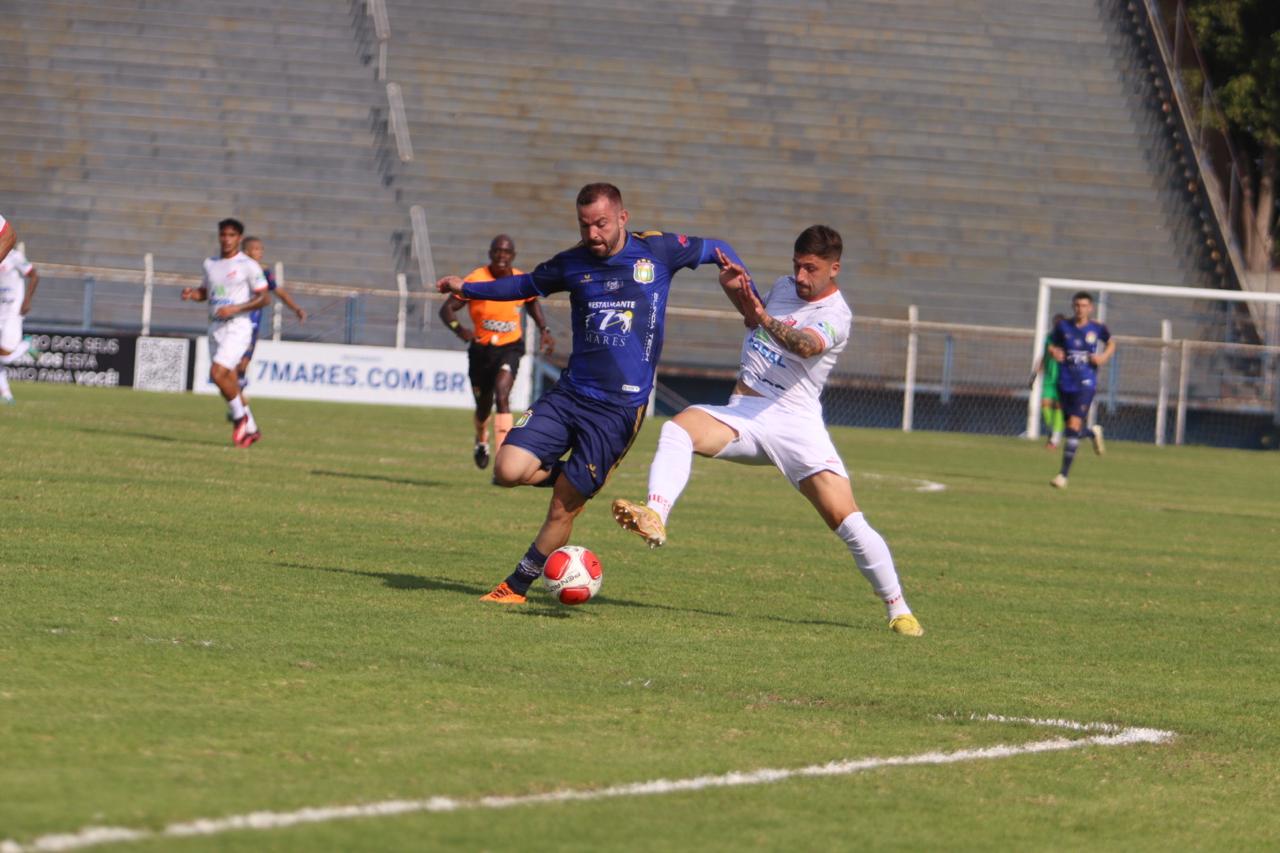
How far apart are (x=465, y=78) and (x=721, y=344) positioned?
327 inches

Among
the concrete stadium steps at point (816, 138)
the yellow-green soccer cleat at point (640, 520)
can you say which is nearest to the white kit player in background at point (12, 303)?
the yellow-green soccer cleat at point (640, 520)

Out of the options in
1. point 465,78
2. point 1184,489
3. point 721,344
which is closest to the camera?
point 1184,489

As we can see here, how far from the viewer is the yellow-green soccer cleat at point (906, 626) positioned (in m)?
8.91

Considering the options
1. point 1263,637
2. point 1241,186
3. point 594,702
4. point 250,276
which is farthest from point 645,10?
point 594,702

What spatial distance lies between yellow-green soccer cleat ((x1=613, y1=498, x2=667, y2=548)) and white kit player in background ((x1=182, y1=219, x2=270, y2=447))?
35.6 feet

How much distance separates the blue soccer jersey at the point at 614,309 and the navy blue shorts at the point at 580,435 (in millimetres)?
68

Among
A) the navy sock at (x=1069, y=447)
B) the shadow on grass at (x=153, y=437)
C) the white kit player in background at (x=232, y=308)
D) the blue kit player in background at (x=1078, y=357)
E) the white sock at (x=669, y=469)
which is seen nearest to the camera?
the white sock at (x=669, y=469)

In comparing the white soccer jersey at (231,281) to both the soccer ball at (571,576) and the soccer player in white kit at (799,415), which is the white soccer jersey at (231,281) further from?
the soccer ball at (571,576)

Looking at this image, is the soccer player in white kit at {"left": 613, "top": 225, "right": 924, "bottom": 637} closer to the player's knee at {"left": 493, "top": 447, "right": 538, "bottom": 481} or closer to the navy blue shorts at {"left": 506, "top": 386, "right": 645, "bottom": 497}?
the navy blue shorts at {"left": 506, "top": 386, "right": 645, "bottom": 497}

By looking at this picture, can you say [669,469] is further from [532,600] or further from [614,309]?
[532,600]

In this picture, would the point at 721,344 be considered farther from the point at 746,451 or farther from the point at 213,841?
the point at 213,841

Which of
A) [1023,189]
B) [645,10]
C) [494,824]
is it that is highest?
[645,10]

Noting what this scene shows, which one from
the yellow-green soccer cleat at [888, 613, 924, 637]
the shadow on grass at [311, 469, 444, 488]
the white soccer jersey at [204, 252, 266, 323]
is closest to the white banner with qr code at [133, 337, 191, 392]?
the white soccer jersey at [204, 252, 266, 323]

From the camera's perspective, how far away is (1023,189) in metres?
40.4
